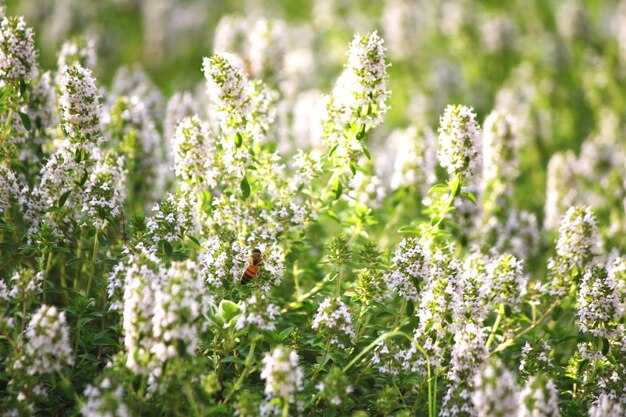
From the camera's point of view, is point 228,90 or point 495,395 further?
point 228,90

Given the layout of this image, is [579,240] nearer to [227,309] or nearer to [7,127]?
[227,309]

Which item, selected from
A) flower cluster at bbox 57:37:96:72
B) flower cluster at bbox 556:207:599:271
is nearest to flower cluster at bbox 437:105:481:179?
flower cluster at bbox 556:207:599:271

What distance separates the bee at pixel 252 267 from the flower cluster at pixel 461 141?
1839 mm

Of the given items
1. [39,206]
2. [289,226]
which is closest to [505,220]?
[289,226]

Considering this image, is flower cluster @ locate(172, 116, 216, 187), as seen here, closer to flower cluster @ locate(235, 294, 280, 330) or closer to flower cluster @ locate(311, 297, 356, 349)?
flower cluster @ locate(235, 294, 280, 330)

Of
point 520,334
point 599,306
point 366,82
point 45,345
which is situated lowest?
point 45,345

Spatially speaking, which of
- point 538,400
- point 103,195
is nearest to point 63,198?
point 103,195

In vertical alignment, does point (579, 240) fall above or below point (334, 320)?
above

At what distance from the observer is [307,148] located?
10.8m

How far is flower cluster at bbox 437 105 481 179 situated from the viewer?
5.25 meters

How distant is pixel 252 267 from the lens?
481 centimetres

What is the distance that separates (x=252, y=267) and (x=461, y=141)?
211cm

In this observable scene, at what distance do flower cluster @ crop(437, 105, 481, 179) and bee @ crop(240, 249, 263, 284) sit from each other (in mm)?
1839

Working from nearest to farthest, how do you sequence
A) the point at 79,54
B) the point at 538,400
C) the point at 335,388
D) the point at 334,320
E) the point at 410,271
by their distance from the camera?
the point at 538,400 → the point at 335,388 → the point at 334,320 → the point at 410,271 → the point at 79,54
